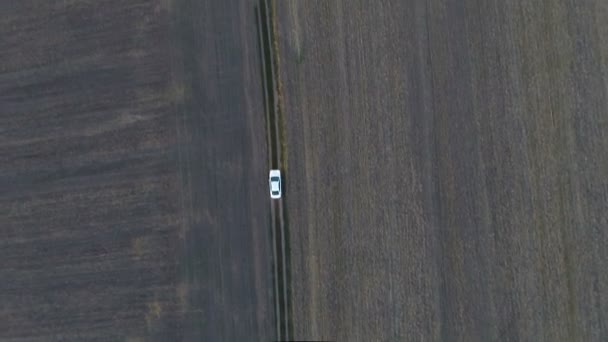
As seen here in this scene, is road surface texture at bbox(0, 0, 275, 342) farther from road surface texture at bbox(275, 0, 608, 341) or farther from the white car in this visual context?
road surface texture at bbox(275, 0, 608, 341)

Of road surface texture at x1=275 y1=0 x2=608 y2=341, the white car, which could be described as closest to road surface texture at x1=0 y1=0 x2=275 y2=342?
the white car

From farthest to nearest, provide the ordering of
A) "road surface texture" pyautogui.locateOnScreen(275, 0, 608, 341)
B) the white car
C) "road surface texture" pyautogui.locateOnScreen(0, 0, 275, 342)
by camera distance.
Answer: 1. "road surface texture" pyautogui.locateOnScreen(0, 0, 275, 342)
2. the white car
3. "road surface texture" pyautogui.locateOnScreen(275, 0, 608, 341)

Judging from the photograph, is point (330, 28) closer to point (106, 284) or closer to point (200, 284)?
point (200, 284)

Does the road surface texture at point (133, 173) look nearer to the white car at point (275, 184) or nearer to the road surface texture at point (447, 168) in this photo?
the white car at point (275, 184)

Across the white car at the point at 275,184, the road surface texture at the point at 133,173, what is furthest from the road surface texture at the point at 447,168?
the road surface texture at the point at 133,173

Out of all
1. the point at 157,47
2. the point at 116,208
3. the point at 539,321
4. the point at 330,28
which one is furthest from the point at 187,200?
the point at 539,321

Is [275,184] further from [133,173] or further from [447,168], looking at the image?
[447,168]
